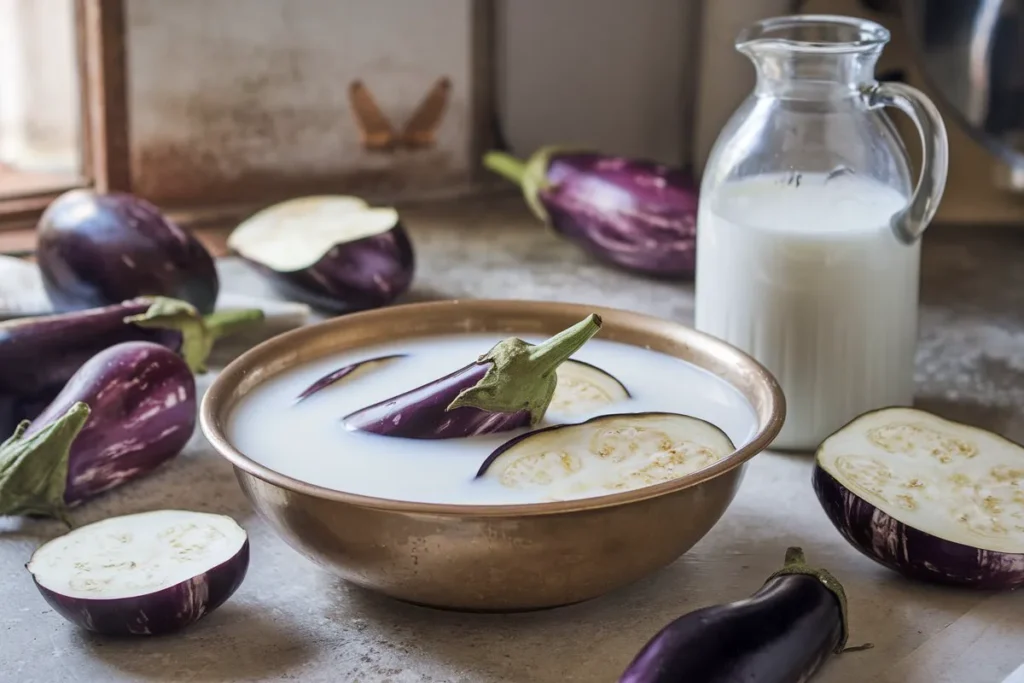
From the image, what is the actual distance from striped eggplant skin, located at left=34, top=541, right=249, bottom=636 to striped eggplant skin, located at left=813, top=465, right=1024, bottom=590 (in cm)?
40

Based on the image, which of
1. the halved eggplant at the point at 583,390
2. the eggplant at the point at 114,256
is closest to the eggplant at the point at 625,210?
the eggplant at the point at 114,256

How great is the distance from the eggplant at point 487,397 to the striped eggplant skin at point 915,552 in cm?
22

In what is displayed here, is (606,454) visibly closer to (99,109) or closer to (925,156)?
(925,156)

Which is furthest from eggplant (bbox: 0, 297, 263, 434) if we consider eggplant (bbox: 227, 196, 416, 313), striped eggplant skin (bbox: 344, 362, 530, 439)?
striped eggplant skin (bbox: 344, 362, 530, 439)

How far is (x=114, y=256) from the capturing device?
4.07 ft

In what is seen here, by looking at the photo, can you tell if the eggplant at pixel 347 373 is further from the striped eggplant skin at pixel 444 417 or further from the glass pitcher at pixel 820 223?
the glass pitcher at pixel 820 223

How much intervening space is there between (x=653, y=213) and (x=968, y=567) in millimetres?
Answer: 728

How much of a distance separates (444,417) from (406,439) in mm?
28

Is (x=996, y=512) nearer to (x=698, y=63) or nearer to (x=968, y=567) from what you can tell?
(x=968, y=567)

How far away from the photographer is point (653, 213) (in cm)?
148

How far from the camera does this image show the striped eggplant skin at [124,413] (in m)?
0.95

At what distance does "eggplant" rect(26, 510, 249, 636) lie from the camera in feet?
2.53

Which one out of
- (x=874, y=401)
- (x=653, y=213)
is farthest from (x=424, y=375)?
(x=653, y=213)

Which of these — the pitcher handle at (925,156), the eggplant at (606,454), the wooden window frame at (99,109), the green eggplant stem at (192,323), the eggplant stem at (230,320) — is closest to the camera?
the eggplant at (606,454)
